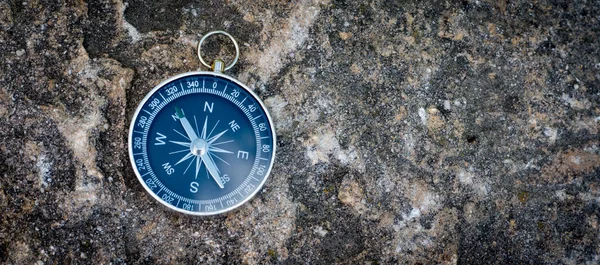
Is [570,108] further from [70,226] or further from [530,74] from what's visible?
[70,226]

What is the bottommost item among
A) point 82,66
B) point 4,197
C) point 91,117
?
point 4,197

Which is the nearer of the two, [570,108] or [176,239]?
[176,239]

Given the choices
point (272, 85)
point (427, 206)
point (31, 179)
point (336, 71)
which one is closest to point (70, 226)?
point (31, 179)

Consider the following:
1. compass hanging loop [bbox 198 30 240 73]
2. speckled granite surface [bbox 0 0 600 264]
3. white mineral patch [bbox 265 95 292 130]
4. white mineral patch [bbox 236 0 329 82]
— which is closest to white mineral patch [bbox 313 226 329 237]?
speckled granite surface [bbox 0 0 600 264]

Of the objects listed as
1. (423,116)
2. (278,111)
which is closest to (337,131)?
(278,111)

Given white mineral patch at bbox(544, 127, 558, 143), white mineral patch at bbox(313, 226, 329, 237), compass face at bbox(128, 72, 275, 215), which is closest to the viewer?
compass face at bbox(128, 72, 275, 215)

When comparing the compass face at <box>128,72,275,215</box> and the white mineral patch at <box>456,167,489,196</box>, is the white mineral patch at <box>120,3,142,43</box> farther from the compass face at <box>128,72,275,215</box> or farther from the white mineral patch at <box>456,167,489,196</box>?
the white mineral patch at <box>456,167,489,196</box>

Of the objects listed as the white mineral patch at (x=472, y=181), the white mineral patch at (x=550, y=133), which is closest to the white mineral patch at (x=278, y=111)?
the white mineral patch at (x=472, y=181)
